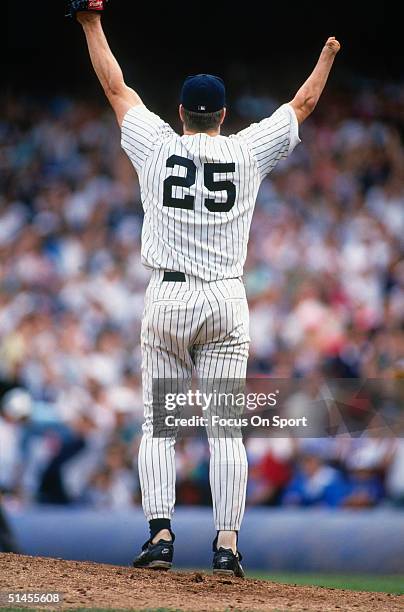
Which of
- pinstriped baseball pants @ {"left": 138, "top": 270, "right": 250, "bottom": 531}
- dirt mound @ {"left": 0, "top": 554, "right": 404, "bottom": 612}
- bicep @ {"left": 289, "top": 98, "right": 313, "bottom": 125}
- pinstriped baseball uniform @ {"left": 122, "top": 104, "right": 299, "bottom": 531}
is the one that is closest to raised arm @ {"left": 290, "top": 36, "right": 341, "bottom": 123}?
bicep @ {"left": 289, "top": 98, "right": 313, "bottom": 125}

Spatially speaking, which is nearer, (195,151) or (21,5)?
(195,151)

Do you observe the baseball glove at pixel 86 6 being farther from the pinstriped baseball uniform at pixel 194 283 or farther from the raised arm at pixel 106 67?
the pinstriped baseball uniform at pixel 194 283

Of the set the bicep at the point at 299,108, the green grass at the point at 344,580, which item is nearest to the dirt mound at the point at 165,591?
the bicep at the point at 299,108

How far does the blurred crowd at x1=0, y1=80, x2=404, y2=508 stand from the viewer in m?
7.48

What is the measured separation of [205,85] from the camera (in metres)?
3.88

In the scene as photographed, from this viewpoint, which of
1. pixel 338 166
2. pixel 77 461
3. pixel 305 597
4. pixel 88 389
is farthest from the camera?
pixel 338 166

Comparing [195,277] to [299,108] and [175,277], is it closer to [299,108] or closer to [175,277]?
[175,277]

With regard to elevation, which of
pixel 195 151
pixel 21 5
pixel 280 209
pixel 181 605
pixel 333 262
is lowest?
pixel 181 605

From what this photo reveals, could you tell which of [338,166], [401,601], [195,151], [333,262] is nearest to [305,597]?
[401,601]

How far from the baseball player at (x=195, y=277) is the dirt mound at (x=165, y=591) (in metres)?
0.10

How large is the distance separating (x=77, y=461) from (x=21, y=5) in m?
4.96

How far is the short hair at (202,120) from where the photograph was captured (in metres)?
3.94

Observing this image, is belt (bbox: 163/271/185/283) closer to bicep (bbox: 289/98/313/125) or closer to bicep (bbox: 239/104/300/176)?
bicep (bbox: 239/104/300/176)

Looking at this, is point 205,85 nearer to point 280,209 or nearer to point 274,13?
point 280,209
